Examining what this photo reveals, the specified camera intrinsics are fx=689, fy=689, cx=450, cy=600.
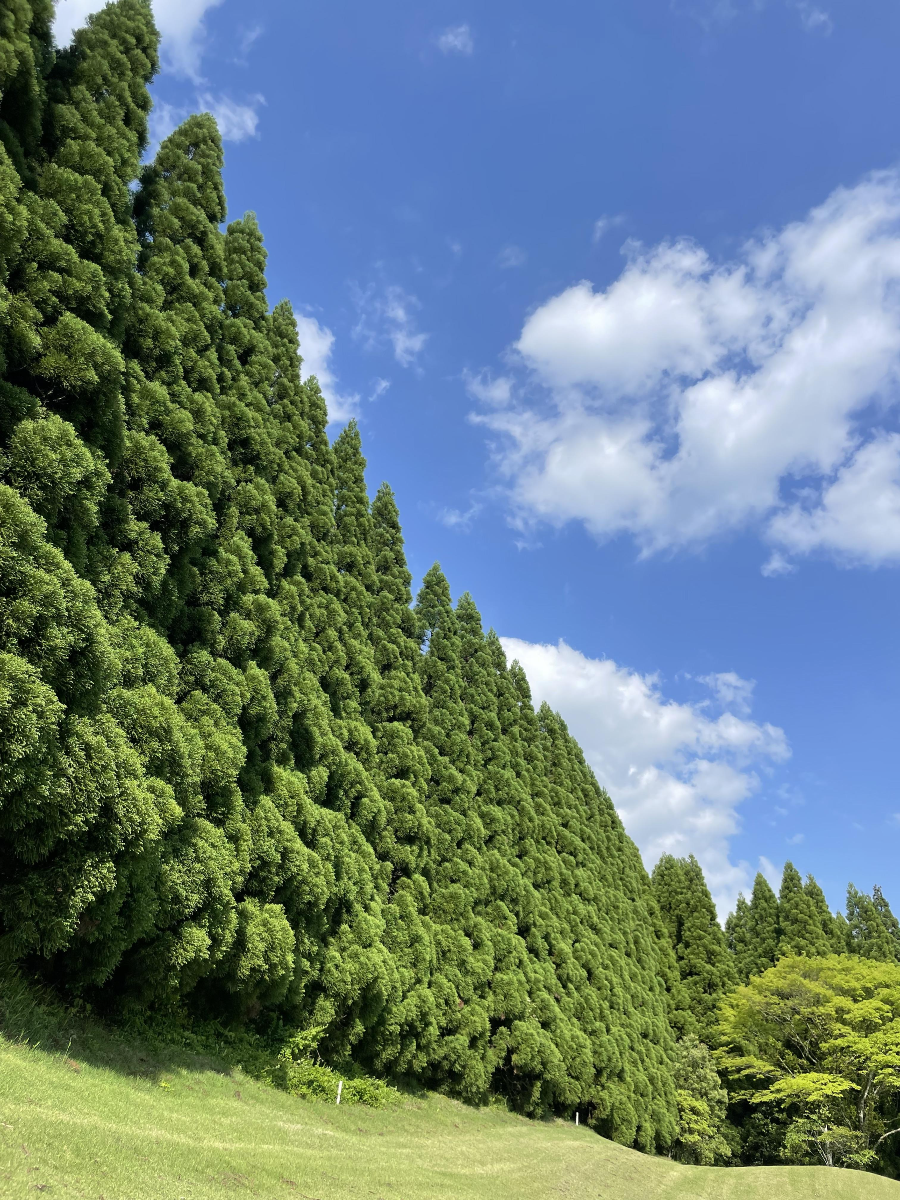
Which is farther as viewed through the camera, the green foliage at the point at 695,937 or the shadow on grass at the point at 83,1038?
the green foliage at the point at 695,937

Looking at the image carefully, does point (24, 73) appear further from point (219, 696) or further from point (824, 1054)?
point (824, 1054)

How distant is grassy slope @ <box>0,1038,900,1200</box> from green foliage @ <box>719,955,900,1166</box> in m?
13.1

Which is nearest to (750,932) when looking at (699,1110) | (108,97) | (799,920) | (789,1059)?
(799,920)

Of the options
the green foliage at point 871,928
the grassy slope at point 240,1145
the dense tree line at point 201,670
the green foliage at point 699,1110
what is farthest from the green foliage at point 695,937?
the grassy slope at point 240,1145

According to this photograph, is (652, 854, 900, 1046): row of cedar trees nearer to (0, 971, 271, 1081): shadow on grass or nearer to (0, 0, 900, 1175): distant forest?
(0, 0, 900, 1175): distant forest

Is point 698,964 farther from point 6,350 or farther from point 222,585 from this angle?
point 6,350

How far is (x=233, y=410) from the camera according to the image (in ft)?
37.4

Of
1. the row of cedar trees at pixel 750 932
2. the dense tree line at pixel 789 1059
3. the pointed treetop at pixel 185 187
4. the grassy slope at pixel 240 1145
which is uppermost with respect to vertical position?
the pointed treetop at pixel 185 187

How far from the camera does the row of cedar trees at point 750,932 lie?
104ft

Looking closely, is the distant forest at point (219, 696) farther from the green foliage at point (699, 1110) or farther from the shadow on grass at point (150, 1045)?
the green foliage at point (699, 1110)

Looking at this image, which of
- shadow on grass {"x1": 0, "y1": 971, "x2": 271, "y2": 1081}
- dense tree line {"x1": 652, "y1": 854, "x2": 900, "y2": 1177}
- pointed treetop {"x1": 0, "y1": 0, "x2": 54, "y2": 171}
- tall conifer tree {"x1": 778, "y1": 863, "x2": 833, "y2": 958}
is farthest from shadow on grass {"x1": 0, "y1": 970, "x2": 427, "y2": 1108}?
tall conifer tree {"x1": 778, "y1": 863, "x2": 833, "y2": 958}

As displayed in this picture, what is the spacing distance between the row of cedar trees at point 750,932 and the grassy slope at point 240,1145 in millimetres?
18071

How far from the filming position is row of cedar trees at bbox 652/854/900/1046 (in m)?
31.8

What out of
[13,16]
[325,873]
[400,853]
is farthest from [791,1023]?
[13,16]
